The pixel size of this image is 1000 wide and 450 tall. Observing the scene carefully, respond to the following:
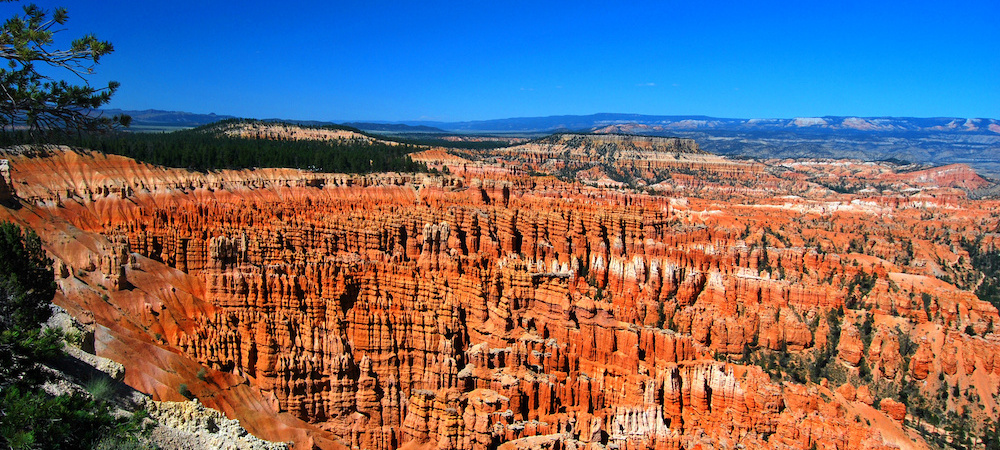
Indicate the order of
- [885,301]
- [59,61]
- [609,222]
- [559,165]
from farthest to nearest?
1. [559,165]
2. [609,222]
3. [885,301]
4. [59,61]

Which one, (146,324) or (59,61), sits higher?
(59,61)

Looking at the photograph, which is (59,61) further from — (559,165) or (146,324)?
(559,165)

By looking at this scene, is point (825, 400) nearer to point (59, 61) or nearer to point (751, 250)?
point (751, 250)

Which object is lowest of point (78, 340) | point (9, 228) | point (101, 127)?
point (78, 340)

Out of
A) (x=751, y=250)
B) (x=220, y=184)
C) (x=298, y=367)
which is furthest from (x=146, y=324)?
(x=751, y=250)

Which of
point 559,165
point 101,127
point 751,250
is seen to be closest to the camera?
point 101,127

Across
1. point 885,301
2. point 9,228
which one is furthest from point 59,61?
point 885,301

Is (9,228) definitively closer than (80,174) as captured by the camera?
Yes
